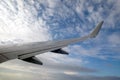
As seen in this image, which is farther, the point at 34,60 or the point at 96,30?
the point at 96,30

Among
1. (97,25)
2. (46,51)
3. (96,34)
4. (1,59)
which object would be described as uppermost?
(97,25)

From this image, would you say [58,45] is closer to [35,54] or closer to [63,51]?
[63,51]

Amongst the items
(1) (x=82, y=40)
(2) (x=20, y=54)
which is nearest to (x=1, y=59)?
(2) (x=20, y=54)

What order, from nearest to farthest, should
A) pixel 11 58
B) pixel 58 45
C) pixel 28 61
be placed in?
pixel 11 58, pixel 28 61, pixel 58 45

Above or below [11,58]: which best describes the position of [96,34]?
above

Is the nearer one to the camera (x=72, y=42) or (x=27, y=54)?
(x=27, y=54)

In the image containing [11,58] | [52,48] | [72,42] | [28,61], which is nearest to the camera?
[11,58]

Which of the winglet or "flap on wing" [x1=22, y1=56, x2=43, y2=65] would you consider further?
the winglet

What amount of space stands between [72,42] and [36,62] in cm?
503

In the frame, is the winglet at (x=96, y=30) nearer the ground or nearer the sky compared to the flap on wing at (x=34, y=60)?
nearer the sky

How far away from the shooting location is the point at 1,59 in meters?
5.58

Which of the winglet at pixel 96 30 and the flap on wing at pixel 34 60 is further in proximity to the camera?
the winglet at pixel 96 30

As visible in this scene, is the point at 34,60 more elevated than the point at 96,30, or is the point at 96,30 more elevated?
the point at 96,30

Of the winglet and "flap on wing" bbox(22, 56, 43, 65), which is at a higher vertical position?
the winglet
